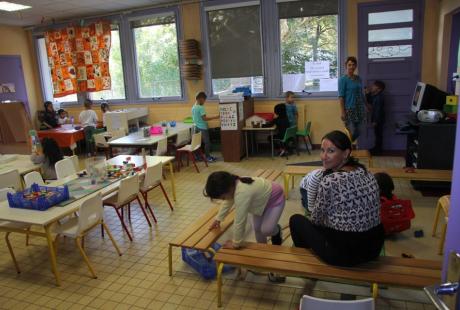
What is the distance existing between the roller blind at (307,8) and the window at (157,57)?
7.77 ft

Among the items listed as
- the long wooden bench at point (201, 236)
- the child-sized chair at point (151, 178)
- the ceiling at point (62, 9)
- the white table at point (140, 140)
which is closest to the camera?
the long wooden bench at point (201, 236)

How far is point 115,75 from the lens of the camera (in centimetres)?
876

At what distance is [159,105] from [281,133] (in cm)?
302

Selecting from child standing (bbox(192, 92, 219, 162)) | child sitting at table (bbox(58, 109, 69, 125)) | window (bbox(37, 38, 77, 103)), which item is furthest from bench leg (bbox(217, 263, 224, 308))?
window (bbox(37, 38, 77, 103))

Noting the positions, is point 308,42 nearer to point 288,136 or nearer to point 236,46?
point 236,46

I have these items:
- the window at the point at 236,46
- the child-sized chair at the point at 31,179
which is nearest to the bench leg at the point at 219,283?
the child-sized chair at the point at 31,179

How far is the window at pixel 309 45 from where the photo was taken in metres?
6.82

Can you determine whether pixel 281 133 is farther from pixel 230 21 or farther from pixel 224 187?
pixel 224 187

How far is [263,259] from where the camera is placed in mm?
2598

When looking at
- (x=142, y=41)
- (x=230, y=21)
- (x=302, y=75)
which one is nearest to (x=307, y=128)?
(x=302, y=75)

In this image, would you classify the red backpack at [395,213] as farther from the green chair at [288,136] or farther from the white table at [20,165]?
the white table at [20,165]

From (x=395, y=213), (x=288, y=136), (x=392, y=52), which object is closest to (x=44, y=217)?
(x=395, y=213)

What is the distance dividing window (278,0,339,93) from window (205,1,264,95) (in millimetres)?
507

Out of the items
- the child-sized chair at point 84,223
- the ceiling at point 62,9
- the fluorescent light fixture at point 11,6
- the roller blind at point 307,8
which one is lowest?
the child-sized chair at point 84,223
